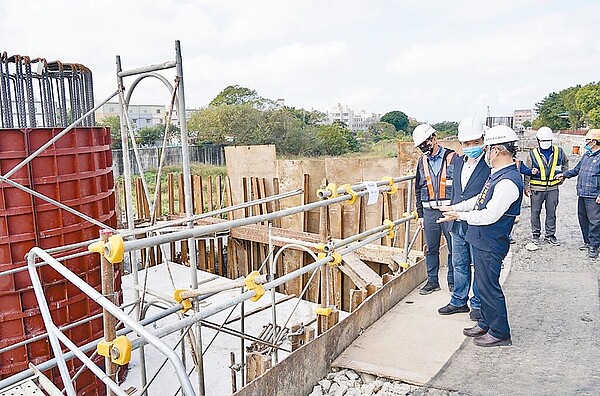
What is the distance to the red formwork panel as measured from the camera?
16.0 feet

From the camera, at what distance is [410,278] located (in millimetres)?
5762

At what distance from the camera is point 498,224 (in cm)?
405

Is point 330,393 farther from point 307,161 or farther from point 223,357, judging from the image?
point 307,161

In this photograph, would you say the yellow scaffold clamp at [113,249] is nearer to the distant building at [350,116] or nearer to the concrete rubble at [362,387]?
the concrete rubble at [362,387]

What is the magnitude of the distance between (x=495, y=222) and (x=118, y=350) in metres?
2.96

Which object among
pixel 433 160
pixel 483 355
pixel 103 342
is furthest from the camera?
pixel 433 160

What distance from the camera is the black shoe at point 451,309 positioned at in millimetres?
4992

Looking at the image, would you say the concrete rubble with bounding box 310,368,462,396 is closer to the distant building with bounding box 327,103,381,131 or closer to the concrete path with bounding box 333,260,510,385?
the concrete path with bounding box 333,260,510,385

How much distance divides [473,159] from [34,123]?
4.65m

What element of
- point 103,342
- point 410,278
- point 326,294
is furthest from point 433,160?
point 103,342

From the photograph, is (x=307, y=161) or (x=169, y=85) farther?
(x=307, y=161)

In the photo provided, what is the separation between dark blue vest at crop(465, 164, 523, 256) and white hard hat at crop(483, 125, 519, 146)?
21cm

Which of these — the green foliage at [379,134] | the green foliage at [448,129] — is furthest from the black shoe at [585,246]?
the green foliage at [379,134]

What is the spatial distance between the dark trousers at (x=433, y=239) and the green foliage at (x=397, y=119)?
82900mm
